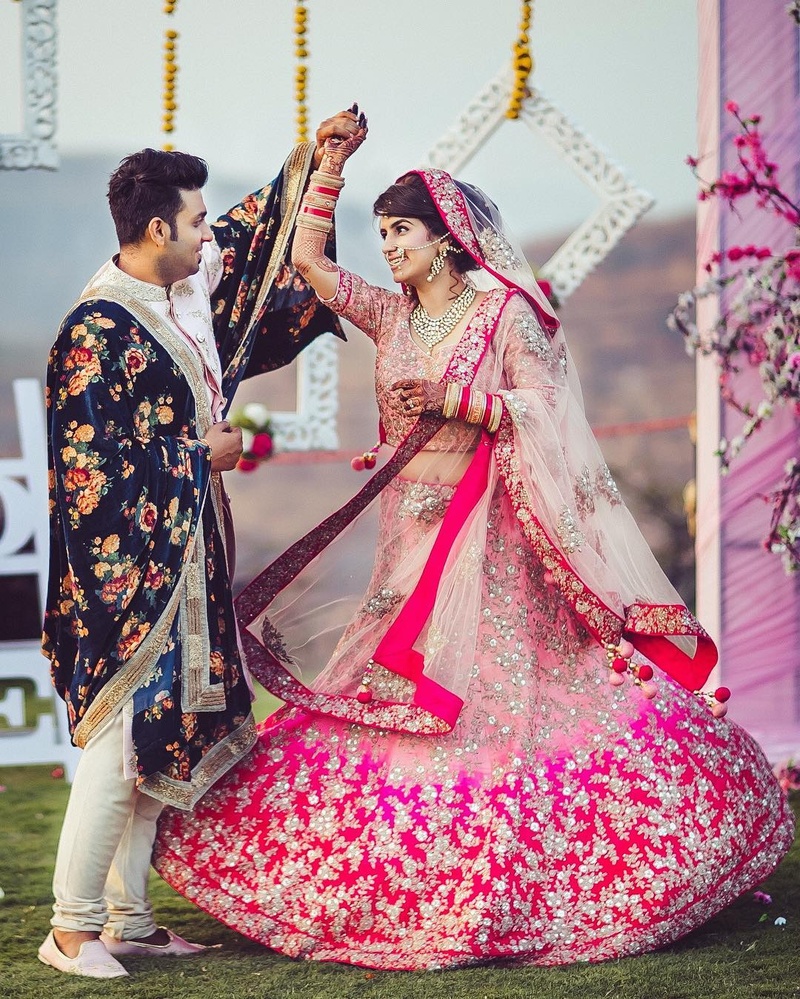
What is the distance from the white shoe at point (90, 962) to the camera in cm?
270

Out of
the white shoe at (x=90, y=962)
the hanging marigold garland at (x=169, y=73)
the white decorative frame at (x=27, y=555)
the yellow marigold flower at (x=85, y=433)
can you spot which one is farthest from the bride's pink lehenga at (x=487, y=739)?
the white decorative frame at (x=27, y=555)

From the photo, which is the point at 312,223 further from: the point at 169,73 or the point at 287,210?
the point at 169,73

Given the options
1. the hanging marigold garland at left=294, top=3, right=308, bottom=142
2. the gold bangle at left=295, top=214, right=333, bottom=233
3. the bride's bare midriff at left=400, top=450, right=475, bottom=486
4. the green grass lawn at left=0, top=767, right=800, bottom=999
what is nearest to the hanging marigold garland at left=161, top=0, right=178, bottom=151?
the hanging marigold garland at left=294, top=3, right=308, bottom=142

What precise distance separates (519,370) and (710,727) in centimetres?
88

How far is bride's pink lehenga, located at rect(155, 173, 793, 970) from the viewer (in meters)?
2.77

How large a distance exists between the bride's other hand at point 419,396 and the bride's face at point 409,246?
0.31m

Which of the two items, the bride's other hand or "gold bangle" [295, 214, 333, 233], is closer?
the bride's other hand

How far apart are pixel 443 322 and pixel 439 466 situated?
328 mm

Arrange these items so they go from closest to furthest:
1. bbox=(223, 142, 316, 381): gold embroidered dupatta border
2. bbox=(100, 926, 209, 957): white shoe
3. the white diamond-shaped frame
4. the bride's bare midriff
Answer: bbox=(100, 926, 209, 957): white shoe < the bride's bare midriff < bbox=(223, 142, 316, 381): gold embroidered dupatta border < the white diamond-shaped frame

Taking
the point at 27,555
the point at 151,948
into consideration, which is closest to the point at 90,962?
the point at 151,948

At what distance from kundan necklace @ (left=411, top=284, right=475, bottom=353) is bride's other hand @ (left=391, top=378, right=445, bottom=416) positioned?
0.22 m

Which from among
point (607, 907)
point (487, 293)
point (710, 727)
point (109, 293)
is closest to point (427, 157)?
point (487, 293)

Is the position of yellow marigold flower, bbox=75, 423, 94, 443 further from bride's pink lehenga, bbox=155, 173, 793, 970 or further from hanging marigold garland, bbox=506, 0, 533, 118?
hanging marigold garland, bbox=506, 0, 533, 118

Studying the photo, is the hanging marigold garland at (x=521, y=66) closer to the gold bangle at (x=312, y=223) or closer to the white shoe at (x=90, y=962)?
the gold bangle at (x=312, y=223)
